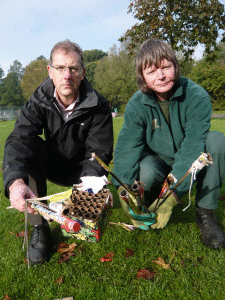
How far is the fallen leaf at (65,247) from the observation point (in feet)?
8.08

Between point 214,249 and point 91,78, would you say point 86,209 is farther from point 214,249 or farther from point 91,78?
point 91,78

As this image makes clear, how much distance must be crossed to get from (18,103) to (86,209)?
79.1 metres

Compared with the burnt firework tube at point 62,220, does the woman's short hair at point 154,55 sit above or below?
above

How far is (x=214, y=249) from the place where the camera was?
7.49 ft

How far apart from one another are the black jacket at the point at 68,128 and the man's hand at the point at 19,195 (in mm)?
430

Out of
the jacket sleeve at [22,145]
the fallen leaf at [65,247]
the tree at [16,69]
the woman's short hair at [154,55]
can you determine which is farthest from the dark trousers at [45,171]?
the tree at [16,69]

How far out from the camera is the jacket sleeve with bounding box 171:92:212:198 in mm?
2438

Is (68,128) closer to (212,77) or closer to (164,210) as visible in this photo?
(164,210)

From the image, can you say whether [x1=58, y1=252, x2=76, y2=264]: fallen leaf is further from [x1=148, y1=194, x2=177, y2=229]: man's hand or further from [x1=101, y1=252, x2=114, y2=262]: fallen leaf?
[x1=148, y1=194, x2=177, y2=229]: man's hand

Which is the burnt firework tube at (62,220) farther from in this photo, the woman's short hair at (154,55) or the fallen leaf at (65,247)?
the woman's short hair at (154,55)

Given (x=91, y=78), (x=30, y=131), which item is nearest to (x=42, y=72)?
(x=91, y=78)

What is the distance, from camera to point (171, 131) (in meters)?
2.72

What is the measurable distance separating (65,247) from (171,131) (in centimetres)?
151

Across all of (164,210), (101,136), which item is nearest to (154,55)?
(101,136)
